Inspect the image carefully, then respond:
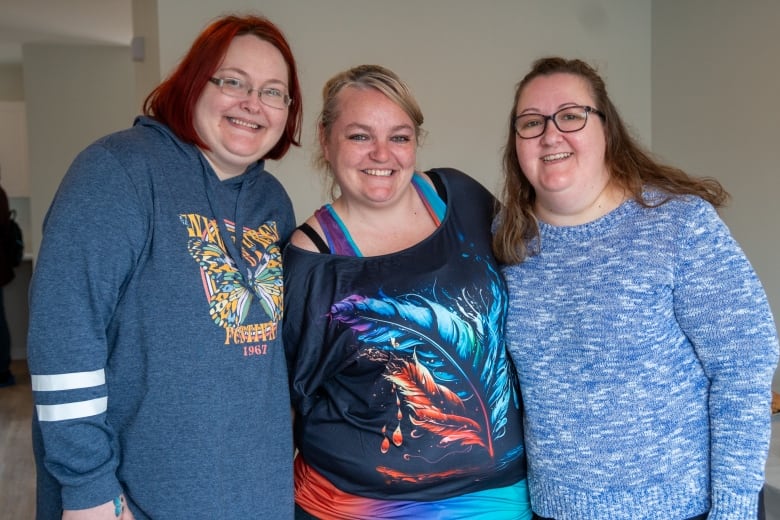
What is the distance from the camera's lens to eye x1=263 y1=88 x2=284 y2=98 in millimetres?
1511

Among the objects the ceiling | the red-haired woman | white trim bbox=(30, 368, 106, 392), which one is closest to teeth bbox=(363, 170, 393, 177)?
the red-haired woman

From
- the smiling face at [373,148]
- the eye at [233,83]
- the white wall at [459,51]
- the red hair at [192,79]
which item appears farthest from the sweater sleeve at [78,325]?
the white wall at [459,51]

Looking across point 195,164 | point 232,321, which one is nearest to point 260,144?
point 195,164

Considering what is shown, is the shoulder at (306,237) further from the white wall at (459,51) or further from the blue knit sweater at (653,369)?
the white wall at (459,51)

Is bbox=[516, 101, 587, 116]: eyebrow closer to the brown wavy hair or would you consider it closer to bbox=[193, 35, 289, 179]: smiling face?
the brown wavy hair

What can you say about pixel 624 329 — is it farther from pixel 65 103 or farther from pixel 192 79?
pixel 65 103

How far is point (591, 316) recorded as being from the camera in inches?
54.1

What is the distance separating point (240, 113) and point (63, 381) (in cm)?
63

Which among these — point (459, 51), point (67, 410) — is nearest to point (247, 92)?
point (67, 410)

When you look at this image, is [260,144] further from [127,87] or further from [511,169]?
[127,87]

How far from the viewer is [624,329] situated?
1.34m

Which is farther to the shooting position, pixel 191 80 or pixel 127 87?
pixel 127 87

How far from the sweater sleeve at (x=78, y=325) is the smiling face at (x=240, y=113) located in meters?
0.28

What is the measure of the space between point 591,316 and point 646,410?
0.66 feet
